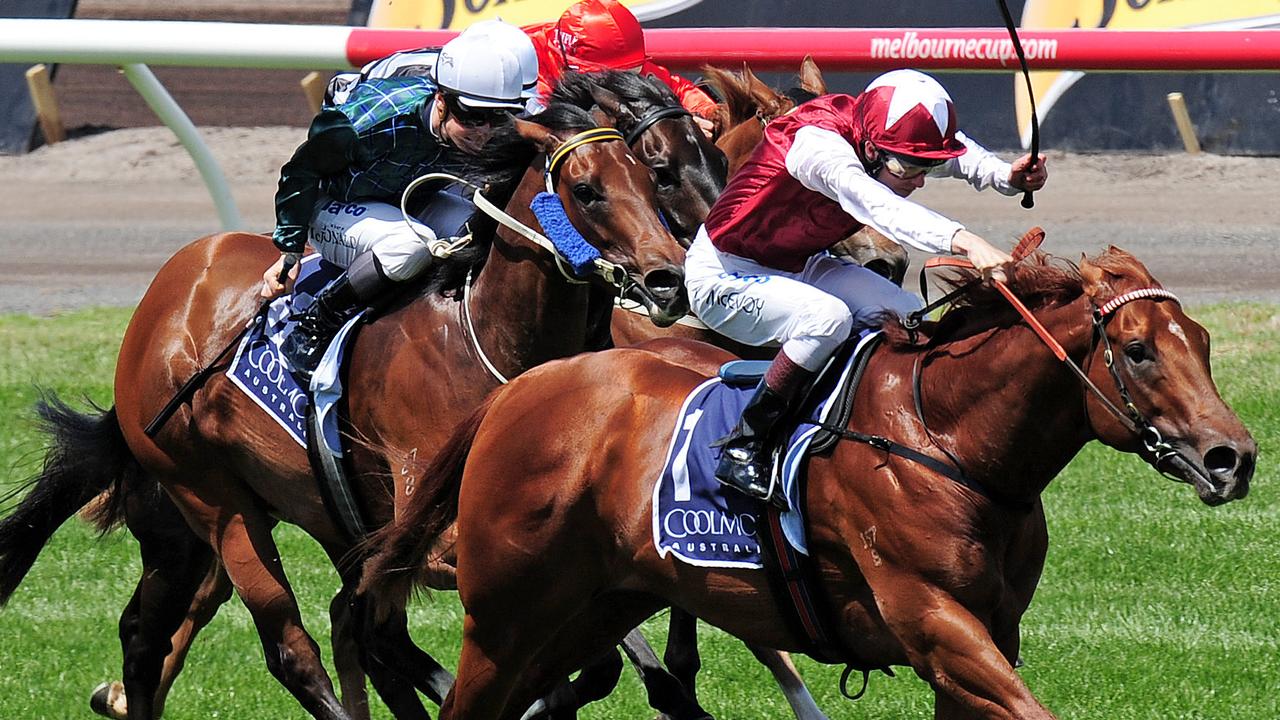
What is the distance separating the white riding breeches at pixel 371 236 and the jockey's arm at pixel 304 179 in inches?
3.9

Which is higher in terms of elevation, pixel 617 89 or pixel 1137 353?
pixel 1137 353

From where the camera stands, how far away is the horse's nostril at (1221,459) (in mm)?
3629

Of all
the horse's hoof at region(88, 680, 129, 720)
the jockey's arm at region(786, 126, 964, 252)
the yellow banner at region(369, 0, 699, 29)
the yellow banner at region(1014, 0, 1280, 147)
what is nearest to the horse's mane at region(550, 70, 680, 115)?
the jockey's arm at region(786, 126, 964, 252)

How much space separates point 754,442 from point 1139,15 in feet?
29.9

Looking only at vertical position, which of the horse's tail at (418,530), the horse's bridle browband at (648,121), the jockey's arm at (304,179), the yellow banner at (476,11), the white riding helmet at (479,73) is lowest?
the yellow banner at (476,11)

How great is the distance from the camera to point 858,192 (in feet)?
13.2

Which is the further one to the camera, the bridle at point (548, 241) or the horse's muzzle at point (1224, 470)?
the bridle at point (548, 241)

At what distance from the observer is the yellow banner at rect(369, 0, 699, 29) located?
528 inches

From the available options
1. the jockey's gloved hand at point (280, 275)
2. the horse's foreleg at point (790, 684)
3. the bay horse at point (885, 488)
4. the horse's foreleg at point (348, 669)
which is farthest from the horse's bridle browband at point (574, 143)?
the horse's foreleg at point (348, 669)

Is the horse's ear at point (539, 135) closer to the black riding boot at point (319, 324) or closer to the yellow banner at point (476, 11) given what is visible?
the black riding boot at point (319, 324)

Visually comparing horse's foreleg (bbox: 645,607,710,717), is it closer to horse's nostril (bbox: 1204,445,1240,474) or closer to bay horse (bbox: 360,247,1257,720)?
bay horse (bbox: 360,247,1257,720)

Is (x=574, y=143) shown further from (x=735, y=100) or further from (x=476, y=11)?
(x=476, y=11)

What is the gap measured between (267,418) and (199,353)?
0.41 meters

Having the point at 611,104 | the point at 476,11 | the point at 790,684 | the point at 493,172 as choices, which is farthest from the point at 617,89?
the point at 476,11
